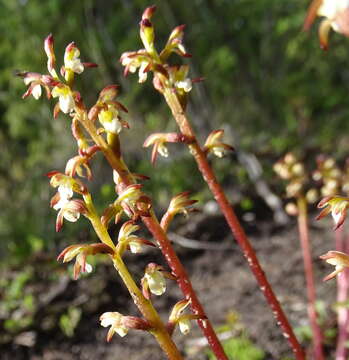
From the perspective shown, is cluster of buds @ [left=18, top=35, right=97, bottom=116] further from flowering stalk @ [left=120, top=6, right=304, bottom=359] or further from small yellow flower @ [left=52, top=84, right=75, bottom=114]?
flowering stalk @ [left=120, top=6, right=304, bottom=359]

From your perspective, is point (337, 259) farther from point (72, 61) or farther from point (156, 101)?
point (156, 101)

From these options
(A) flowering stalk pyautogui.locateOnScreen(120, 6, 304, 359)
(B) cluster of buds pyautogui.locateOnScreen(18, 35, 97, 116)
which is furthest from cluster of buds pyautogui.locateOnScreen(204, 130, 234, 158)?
(B) cluster of buds pyautogui.locateOnScreen(18, 35, 97, 116)

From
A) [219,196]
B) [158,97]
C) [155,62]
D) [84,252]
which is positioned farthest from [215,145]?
[158,97]

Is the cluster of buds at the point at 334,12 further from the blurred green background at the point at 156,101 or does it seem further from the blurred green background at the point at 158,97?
the blurred green background at the point at 158,97

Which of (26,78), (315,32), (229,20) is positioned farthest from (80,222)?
(315,32)

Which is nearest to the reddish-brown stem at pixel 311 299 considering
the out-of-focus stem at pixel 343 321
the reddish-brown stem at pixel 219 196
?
the out-of-focus stem at pixel 343 321
